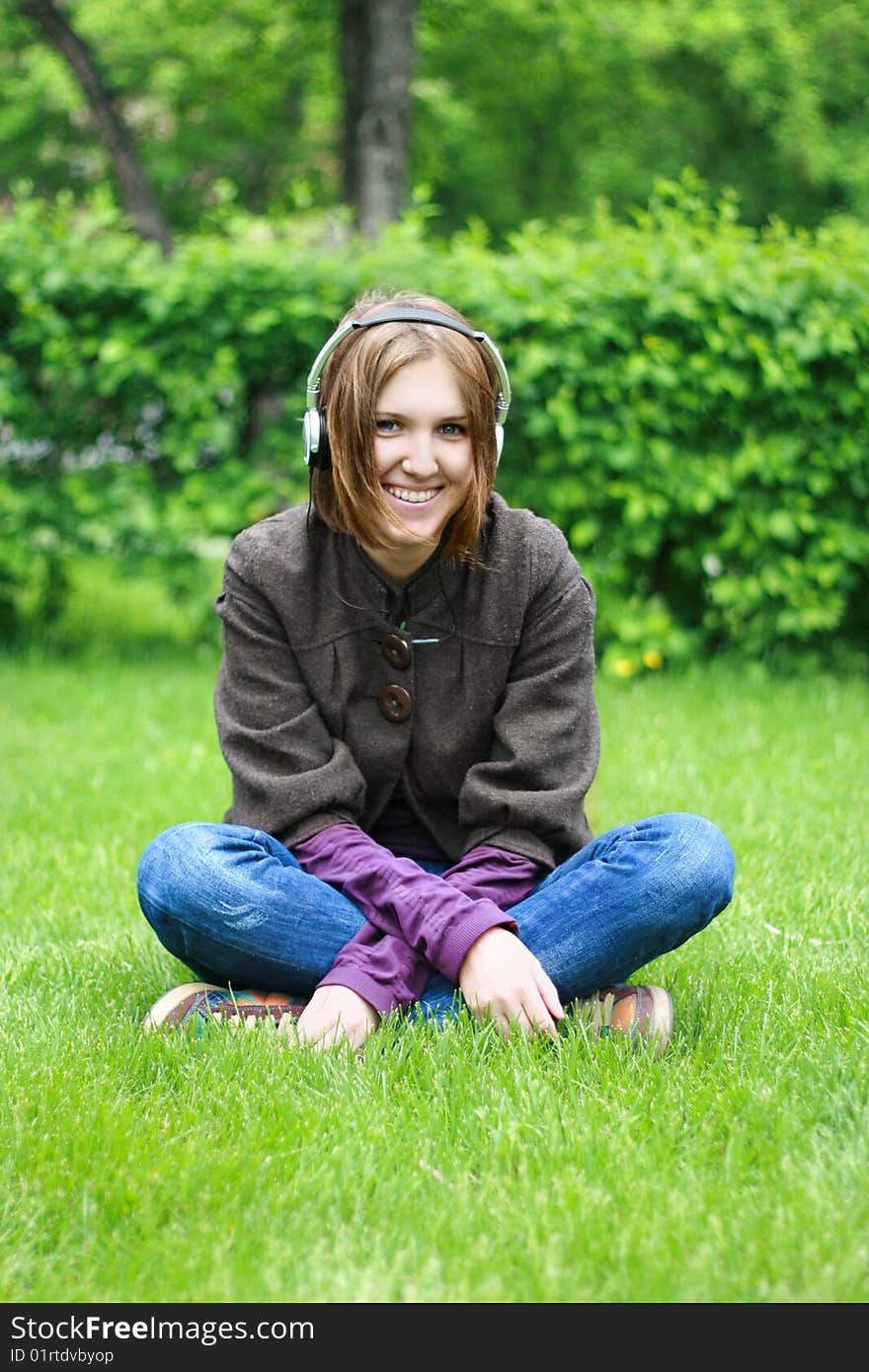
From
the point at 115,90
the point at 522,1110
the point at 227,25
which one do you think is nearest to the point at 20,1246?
the point at 522,1110

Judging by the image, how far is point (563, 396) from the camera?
651 cm

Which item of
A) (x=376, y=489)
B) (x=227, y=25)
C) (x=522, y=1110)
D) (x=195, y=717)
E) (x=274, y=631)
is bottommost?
(x=195, y=717)

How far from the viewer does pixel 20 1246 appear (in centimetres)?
209

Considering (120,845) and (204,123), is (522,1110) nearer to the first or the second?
(120,845)

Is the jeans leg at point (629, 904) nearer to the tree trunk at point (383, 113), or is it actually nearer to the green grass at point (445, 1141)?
the green grass at point (445, 1141)

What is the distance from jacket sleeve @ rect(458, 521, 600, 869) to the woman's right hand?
1.10ft

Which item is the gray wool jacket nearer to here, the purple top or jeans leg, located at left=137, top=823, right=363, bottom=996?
the purple top

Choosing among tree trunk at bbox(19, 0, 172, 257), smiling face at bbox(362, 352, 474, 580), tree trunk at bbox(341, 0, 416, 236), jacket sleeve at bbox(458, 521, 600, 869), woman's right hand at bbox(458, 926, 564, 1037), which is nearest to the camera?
woman's right hand at bbox(458, 926, 564, 1037)

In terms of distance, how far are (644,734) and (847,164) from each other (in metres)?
15.6

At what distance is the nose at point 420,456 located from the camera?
291 cm

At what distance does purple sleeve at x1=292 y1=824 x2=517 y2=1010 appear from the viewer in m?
2.75

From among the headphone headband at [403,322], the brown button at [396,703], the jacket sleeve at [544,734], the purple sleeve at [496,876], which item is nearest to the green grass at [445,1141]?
the purple sleeve at [496,876]

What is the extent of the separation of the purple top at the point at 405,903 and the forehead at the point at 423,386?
90 centimetres

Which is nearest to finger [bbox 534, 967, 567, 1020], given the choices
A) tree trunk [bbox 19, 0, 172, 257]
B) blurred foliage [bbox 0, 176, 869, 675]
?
blurred foliage [bbox 0, 176, 869, 675]
